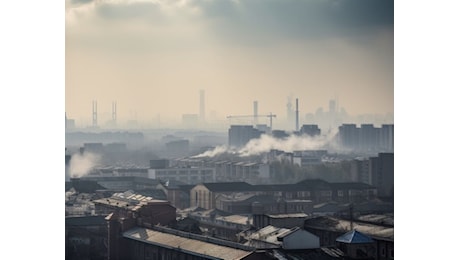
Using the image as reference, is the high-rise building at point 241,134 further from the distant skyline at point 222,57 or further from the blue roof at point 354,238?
the blue roof at point 354,238

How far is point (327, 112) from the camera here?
9547 mm

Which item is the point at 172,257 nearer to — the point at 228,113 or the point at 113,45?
the point at 228,113

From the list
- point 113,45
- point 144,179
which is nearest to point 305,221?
point 144,179

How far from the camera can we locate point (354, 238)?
31.1ft

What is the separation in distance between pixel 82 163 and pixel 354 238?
3014mm

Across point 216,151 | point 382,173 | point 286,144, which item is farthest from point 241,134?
point 382,173

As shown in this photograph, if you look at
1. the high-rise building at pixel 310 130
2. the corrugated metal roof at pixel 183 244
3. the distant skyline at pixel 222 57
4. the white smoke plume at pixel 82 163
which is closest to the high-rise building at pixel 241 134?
the distant skyline at pixel 222 57

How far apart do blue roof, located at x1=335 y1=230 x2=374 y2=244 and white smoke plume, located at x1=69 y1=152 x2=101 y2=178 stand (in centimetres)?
277

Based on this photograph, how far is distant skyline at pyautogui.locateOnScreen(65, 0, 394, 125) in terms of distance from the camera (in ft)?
28.4

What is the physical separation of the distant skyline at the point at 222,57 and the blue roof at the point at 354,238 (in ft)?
4.37

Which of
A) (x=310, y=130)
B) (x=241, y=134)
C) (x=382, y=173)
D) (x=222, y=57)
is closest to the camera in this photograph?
(x=222, y=57)

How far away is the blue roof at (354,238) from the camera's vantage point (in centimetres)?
945

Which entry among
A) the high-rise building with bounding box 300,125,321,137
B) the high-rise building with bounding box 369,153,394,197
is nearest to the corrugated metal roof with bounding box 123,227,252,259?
the high-rise building with bounding box 300,125,321,137

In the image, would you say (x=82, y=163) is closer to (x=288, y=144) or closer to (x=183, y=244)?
(x=183, y=244)
